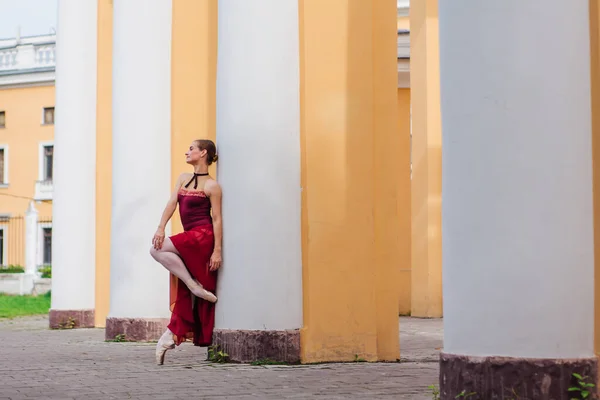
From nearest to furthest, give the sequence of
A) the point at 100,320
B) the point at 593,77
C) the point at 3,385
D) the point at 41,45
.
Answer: the point at 593,77
the point at 3,385
the point at 100,320
the point at 41,45

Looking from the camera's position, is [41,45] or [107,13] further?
[41,45]

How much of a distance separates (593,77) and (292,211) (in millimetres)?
3647

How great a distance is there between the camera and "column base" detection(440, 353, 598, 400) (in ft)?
19.4

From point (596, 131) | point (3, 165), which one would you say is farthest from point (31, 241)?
point (596, 131)

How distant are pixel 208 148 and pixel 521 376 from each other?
4.57 metres

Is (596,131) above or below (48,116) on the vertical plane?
below

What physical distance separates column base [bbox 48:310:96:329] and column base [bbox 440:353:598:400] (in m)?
11.5

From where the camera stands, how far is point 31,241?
44.6 metres

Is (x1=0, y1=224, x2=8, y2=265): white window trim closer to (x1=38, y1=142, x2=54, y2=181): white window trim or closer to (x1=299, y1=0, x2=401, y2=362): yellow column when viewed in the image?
(x1=38, y1=142, x2=54, y2=181): white window trim

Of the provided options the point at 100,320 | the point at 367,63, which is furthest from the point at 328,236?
the point at 100,320

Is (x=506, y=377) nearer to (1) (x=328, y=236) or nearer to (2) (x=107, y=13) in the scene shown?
(1) (x=328, y=236)

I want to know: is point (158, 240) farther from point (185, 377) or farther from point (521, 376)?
point (521, 376)

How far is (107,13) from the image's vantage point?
57.9 feet

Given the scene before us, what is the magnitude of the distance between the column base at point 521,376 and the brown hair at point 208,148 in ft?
14.0
